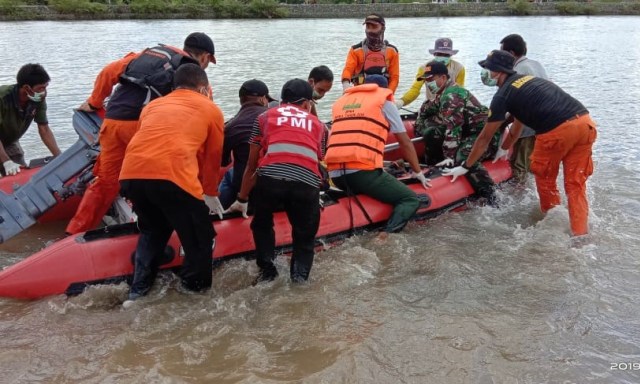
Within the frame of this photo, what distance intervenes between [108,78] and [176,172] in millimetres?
1518

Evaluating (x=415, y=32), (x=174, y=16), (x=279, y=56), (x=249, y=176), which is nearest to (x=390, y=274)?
(x=249, y=176)

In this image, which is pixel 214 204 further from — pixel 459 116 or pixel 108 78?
pixel 459 116

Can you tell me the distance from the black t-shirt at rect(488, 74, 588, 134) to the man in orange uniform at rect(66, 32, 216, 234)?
7.92ft

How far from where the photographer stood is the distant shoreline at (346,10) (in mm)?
36438

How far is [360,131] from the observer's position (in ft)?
14.0

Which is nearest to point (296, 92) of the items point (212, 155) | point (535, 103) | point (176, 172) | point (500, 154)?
point (212, 155)

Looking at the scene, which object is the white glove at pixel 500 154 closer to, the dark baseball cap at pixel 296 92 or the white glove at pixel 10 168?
the dark baseball cap at pixel 296 92

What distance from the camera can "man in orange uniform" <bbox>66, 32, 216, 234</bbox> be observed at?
12.6 feet

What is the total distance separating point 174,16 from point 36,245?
118ft

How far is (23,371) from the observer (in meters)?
2.88

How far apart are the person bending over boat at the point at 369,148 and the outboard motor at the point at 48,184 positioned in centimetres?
197

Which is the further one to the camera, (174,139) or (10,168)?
(10,168)

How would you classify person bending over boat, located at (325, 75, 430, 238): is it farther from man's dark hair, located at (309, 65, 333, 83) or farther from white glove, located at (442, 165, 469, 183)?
white glove, located at (442, 165, 469, 183)

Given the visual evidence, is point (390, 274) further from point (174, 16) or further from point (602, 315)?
point (174, 16)
